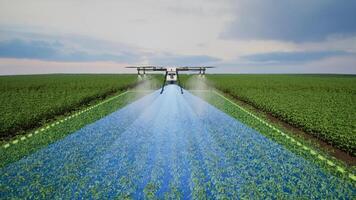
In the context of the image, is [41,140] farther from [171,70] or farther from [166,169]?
[171,70]

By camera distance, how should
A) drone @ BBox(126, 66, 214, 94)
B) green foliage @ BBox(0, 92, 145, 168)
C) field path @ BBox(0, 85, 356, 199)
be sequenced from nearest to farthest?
field path @ BBox(0, 85, 356, 199)
green foliage @ BBox(0, 92, 145, 168)
drone @ BBox(126, 66, 214, 94)

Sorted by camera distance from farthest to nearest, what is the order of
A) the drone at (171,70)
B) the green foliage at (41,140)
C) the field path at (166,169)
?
the drone at (171,70), the green foliage at (41,140), the field path at (166,169)

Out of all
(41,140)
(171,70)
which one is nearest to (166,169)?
(41,140)

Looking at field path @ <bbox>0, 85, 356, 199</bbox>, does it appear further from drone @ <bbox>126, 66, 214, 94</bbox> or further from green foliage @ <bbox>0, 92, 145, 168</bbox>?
drone @ <bbox>126, 66, 214, 94</bbox>

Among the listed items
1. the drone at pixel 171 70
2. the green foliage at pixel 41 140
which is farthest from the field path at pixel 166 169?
the drone at pixel 171 70

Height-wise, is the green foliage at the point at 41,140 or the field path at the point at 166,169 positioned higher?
the field path at the point at 166,169

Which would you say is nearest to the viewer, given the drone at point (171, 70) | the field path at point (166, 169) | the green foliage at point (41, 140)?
the field path at point (166, 169)

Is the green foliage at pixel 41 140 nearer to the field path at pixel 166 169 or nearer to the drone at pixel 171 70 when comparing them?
the field path at pixel 166 169

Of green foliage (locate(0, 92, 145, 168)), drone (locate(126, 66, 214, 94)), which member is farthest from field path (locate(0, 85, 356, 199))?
drone (locate(126, 66, 214, 94))

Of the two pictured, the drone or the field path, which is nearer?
the field path

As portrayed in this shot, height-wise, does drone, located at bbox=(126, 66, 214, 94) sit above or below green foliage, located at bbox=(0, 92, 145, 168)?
above
